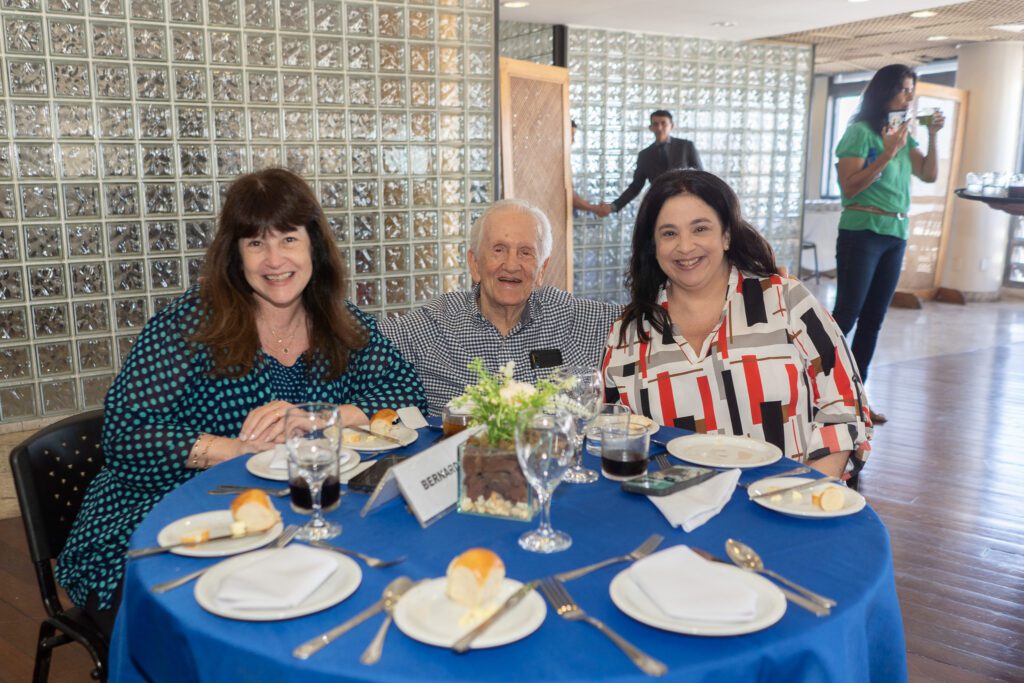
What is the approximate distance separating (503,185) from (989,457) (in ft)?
11.0

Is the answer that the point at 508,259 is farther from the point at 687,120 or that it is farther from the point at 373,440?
the point at 687,120

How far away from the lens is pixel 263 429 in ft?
5.87

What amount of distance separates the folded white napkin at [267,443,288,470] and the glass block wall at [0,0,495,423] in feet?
8.75

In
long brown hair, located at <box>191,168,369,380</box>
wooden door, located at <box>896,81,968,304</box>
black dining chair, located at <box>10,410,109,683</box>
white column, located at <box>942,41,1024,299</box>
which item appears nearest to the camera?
black dining chair, located at <box>10,410,109,683</box>

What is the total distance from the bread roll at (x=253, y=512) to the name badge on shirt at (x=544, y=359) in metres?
1.31

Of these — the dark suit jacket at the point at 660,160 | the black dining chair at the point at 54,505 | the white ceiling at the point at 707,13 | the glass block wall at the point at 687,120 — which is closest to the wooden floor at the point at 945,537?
the black dining chair at the point at 54,505

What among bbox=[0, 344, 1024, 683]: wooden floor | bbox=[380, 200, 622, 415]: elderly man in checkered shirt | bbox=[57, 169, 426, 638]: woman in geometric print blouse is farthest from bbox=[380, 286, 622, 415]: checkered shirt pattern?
bbox=[0, 344, 1024, 683]: wooden floor

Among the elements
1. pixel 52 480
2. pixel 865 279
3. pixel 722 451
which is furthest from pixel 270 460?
pixel 865 279

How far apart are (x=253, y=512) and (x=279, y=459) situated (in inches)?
13.3

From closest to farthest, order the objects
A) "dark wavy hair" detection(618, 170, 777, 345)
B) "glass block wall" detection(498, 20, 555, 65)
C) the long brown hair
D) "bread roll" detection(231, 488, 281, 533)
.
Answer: "bread roll" detection(231, 488, 281, 533) → the long brown hair → "dark wavy hair" detection(618, 170, 777, 345) → "glass block wall" detection(498, 20, 555, 65)

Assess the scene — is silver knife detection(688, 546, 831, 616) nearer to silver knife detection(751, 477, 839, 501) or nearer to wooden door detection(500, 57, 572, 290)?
silver knife detection(751, 477, 839, 501)

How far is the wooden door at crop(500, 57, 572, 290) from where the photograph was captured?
19.6 ft

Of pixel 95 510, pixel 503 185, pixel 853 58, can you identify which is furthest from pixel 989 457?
pixel 853 58

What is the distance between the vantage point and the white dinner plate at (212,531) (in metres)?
1.23
